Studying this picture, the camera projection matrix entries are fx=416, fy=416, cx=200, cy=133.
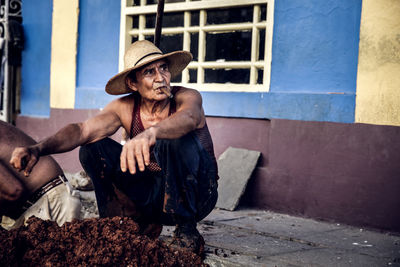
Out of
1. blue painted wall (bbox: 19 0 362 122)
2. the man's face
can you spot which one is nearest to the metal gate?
blue painted wall (bbox: 19 0 362 122)

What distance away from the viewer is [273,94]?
4367 mm

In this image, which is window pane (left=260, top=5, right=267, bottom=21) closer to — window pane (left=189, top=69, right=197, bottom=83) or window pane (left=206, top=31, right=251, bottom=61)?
window pane (left=206, top=31, right=251, bottom=61)

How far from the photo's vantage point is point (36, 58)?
20.7 ft

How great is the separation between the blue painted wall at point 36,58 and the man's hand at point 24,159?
4.13 m

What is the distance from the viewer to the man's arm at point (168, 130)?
2148mm

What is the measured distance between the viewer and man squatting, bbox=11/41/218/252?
2594 mm

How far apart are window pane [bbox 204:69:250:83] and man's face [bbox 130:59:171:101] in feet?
6.49

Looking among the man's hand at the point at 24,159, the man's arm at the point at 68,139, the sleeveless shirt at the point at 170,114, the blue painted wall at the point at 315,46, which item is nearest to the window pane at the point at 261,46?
the blue painted wall at the point at 315,46

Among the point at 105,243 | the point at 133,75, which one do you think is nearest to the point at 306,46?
the point at 133,75

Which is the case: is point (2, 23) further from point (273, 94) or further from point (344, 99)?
point (344, 99)

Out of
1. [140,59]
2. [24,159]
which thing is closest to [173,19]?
[140,59]

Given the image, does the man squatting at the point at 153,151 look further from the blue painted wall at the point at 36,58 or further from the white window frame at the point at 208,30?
the blue painted wall at the point at 36,58

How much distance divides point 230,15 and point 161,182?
2.72 metres

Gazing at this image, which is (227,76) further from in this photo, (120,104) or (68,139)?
(68,139)
